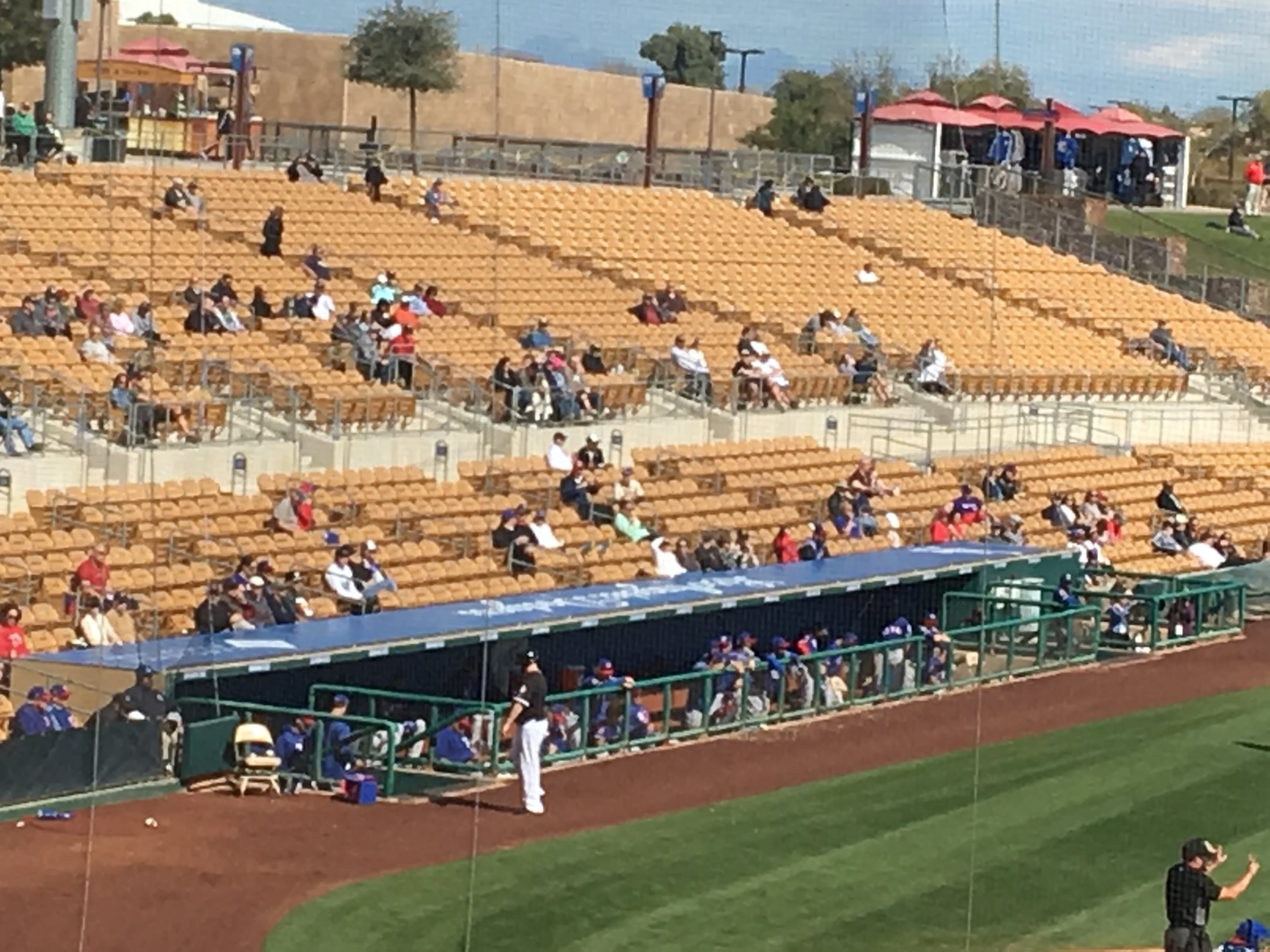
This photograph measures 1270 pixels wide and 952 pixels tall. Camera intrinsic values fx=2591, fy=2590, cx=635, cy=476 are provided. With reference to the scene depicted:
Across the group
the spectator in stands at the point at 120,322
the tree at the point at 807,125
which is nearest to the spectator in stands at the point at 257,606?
the spectator in stands at the point at 120,322

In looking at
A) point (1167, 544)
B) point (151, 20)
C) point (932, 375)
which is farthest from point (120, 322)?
point (151, 20)

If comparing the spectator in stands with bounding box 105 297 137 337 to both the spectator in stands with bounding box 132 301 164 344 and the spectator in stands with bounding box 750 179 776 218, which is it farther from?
the spectator in stands with bounding box 750 179 776 218

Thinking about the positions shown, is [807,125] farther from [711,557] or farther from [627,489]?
[711,557]

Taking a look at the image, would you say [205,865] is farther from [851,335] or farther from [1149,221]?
[1149,221]

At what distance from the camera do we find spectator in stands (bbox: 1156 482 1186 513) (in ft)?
88.1

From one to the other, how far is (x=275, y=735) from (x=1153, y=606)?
32.6ft

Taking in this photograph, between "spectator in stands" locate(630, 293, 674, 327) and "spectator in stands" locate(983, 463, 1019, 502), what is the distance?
156 inches

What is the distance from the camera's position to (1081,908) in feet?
44.1

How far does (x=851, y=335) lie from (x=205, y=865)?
1641cm

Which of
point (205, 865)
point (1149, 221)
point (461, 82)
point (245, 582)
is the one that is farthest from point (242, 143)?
point (1149, 221)

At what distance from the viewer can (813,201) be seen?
112ft

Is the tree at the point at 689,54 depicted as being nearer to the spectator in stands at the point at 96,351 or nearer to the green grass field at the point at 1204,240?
the spectator in stands at the point at 96,351

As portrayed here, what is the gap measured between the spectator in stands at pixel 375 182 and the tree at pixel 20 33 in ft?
26.3

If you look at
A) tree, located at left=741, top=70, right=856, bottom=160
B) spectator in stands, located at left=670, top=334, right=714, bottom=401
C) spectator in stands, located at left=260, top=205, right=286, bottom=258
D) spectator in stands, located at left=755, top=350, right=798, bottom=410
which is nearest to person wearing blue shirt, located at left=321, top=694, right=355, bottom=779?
spectator in stands, located at left=260, top=205, right=286, bottom=258
